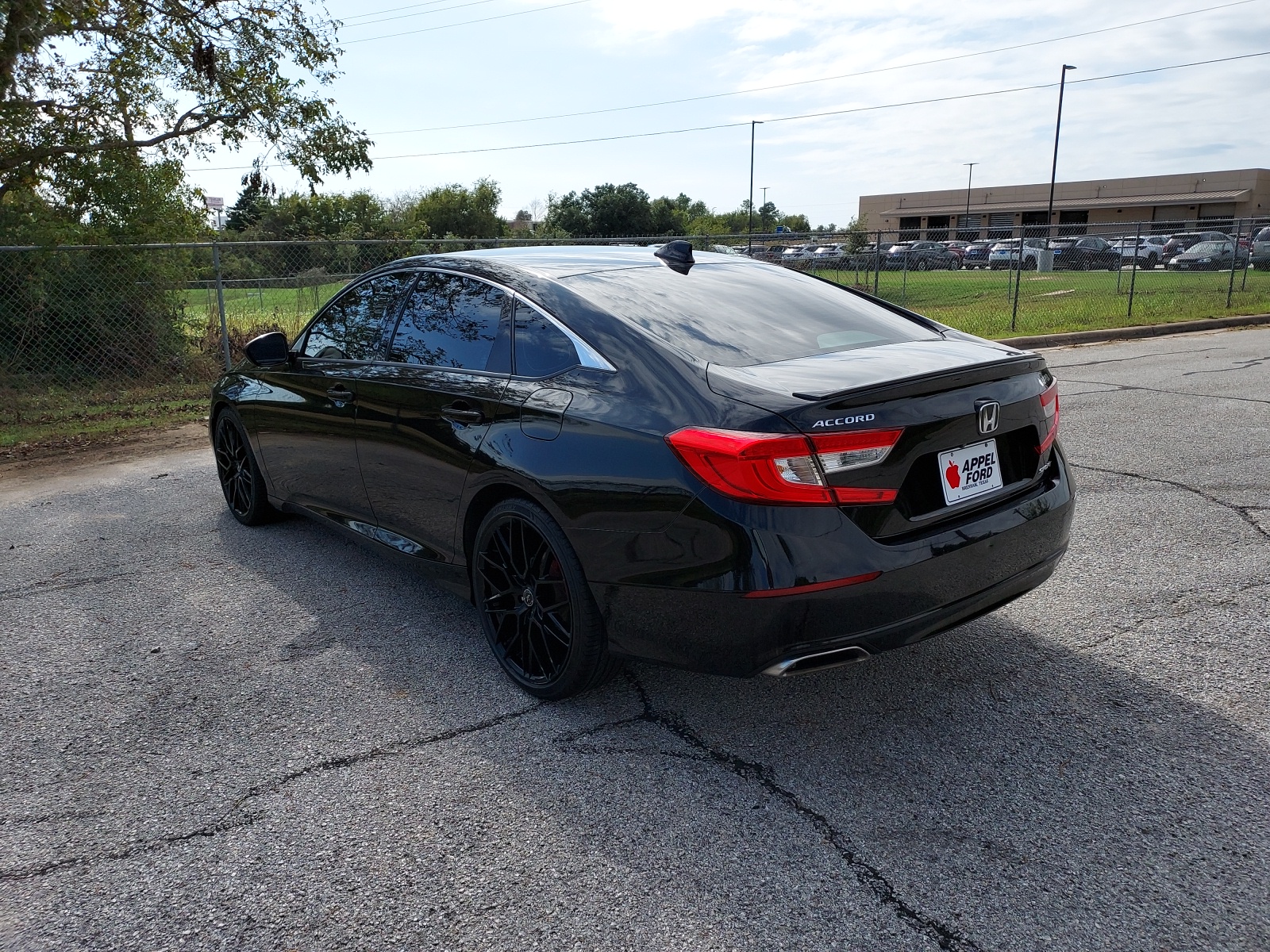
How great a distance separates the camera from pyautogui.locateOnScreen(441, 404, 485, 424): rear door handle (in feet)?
11.8

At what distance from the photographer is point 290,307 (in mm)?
13727

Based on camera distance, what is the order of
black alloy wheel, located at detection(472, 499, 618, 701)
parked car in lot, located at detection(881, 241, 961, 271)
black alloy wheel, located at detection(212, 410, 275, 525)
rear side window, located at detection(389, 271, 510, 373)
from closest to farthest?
black alloy wheel, located at detection(472, 499, 618, 701), rear side window, located at detection(389, 271, 510, 373), black alloy wheel, located at detection(212, 410, 275, 525), parked car in lot, located at detection(881, 241, 961, 271)

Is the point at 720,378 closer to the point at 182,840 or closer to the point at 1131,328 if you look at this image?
the point at 182,840

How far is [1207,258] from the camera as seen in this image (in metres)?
26.1

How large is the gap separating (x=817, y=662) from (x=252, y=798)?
176 cm

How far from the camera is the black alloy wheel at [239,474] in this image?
18.5ft

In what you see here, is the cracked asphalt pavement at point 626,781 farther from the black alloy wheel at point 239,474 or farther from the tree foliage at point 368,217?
the tree foliage at point 368,217

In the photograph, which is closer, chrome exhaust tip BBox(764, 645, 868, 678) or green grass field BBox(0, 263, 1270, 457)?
chrome exhaust tip BBox(764, 645, 868, 678)

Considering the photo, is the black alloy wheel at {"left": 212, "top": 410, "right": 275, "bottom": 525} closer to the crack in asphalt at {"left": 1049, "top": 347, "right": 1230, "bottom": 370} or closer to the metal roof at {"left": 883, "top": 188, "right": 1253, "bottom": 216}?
the crack in asphalt at {"left": 1049, "top": 347, "right": 1230, "bottom": 370}

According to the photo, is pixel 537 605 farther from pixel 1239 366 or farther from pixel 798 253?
pixel 798 253

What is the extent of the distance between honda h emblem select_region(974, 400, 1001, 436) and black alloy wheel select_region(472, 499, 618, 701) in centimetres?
137

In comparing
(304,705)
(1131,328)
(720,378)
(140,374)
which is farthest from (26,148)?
(1131,328)

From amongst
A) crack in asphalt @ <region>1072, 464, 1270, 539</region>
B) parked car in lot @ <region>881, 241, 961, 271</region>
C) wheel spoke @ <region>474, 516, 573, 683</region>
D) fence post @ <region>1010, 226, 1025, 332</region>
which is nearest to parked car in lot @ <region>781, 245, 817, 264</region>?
parked car in lot @ <region>881, 241, 961, 271</region>

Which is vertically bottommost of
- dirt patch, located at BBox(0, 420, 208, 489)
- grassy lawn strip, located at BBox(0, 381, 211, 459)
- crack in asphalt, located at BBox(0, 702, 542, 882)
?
dirt patch, located at BBox(0, 420, 208, 489)
